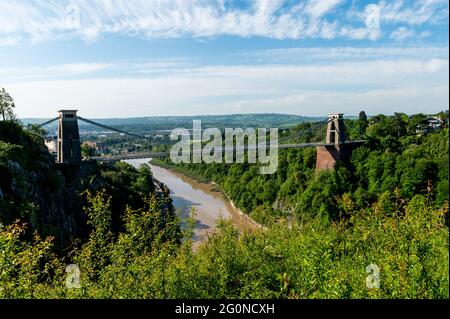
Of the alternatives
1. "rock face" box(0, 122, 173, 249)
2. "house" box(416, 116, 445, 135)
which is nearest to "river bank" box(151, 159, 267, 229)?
"rock face" box(0, 122, 173, 249)

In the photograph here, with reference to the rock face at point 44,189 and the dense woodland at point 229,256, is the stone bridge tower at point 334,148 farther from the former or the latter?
the dense woodland at point 229,256

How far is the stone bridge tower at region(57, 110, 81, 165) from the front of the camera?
40.2ft

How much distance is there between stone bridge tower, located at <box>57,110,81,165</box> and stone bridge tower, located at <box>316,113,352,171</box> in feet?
33.9

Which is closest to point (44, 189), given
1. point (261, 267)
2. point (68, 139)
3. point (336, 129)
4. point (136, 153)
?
point (68, 139)

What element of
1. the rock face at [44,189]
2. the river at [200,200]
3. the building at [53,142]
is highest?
the building at [53,142]

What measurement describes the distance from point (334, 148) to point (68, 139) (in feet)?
36.1

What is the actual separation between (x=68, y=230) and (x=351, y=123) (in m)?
17.3

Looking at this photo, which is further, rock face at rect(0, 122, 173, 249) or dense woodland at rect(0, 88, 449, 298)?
rock face at rect(0, 122, 173, 249)

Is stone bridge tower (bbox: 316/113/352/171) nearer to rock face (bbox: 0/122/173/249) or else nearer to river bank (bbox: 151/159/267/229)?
river bank (bbox: 151/159/267/229)

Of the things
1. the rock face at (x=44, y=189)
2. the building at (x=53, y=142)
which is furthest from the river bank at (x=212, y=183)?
the building at (x=53, y=142)

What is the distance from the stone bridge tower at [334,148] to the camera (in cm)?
1741

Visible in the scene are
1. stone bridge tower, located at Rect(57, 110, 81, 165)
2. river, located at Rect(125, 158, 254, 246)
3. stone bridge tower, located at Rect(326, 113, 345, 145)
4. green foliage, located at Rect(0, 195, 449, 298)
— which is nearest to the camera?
green foliage, located at Rect(0, 195, 449, 298)

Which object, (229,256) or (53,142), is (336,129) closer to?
(53,142)
